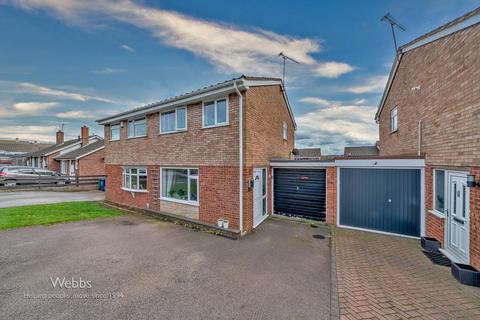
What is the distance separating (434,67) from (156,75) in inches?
500

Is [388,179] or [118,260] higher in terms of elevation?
[388,179]

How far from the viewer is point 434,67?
6254 millimetres

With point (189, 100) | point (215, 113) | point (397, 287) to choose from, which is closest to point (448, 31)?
point (397, 287)

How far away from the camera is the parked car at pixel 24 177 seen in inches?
686

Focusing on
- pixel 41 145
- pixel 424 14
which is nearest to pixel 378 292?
pixel 424 14

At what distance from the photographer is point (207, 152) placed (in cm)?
788

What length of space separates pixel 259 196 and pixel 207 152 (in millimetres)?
2963

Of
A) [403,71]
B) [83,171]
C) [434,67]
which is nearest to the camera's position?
[434,67]

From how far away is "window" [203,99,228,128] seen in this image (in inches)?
297

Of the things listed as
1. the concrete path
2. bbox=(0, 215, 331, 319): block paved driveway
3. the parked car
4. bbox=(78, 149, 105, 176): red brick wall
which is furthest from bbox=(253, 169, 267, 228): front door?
bbox=(78, 149, 105, 176): red brick wall

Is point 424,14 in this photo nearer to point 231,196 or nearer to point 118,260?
point 231,196

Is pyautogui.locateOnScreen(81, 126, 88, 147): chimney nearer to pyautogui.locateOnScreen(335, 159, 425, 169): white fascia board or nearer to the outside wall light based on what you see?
pyautogui.locateOnScreen(335, 159, 425, 169): white fascia board

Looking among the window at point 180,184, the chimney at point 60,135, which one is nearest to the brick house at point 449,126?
the window at point 180,184

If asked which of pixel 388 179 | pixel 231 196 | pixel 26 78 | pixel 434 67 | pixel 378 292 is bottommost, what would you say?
pixel 378 292
